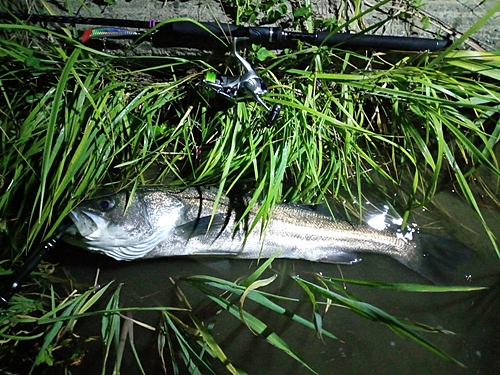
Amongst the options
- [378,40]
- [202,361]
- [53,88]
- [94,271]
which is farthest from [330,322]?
[53,88]

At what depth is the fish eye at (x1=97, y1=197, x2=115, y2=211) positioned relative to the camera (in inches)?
81.6

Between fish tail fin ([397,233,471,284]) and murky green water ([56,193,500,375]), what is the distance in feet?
0.19

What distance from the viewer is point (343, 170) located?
2229 mm

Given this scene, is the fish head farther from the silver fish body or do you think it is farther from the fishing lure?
the fishing lure

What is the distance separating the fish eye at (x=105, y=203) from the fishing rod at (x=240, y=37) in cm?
78

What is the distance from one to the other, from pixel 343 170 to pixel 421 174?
1.66 feet

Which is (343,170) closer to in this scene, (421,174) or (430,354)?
(421,174)

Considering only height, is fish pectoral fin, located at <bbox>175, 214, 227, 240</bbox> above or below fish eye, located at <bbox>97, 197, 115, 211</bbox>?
below

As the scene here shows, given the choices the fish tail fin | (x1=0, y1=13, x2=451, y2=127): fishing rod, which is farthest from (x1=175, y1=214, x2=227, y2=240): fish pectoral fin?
the fish tail fin

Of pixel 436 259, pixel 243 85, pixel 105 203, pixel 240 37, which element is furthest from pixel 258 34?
pixel 436 259

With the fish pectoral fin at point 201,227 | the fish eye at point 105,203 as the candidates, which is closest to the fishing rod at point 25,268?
the fish eye at point 105,203

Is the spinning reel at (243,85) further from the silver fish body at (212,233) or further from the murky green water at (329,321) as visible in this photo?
the murky green water at (329,321)

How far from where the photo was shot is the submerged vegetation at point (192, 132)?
6.73 ft

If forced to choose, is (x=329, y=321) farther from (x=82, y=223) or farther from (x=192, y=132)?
(x=82, y=223)
